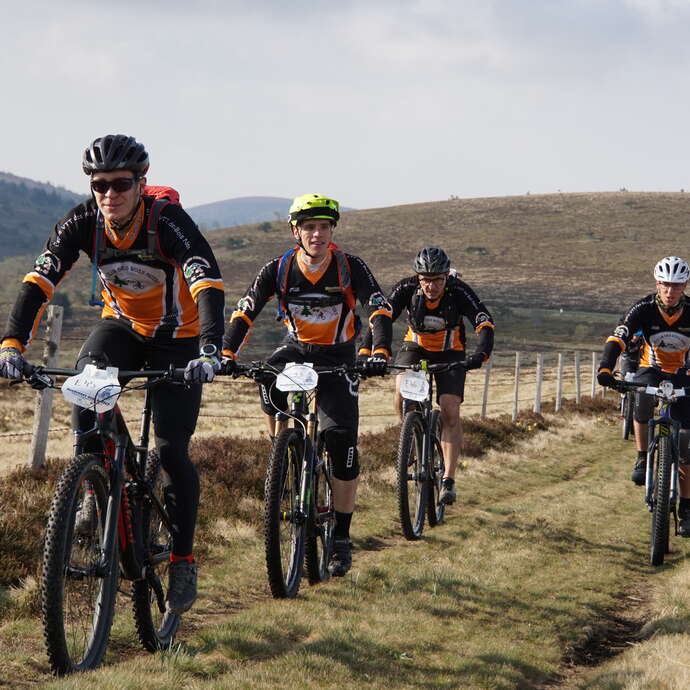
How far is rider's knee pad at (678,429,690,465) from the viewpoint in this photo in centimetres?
883

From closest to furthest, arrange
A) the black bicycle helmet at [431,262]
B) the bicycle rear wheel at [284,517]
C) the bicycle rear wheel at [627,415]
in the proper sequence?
Result: 1. the bicycle rear wheel at [284,517]
2. the black bicycle helmet at [431,262]
3. the bicycle rear wheel at [627,415]

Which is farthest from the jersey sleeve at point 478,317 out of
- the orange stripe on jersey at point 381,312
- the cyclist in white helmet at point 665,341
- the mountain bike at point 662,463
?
the orange stripe on jersey at point 381,312

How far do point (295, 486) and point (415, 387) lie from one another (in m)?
2.53

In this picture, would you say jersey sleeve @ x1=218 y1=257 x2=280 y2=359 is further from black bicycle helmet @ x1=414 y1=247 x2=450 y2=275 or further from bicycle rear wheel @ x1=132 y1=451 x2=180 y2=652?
black bicycle helmet @ x1=414 y1=247 x2=450 y2=275

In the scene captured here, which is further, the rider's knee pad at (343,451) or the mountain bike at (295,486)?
the rider's knee pad at (343,451)

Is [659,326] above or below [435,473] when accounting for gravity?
above

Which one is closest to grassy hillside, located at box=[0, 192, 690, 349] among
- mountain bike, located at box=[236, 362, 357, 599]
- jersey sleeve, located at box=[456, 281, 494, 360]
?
jersey sleeve, located at box=[456, 281, 494, 360]

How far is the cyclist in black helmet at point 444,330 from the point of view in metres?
10.0

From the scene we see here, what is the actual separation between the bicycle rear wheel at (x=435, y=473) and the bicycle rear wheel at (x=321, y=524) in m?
2.48

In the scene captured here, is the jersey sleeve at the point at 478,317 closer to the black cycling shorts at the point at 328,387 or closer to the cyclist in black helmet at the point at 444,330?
the cyclist in black helmet at the point at 444,330

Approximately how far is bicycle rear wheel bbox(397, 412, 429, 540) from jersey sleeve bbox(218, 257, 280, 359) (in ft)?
6.87

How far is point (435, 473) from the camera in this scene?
9906 millimetres

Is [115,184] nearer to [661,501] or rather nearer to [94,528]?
[94,528]

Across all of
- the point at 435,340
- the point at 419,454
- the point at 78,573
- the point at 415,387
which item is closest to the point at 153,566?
the point at 78,573
